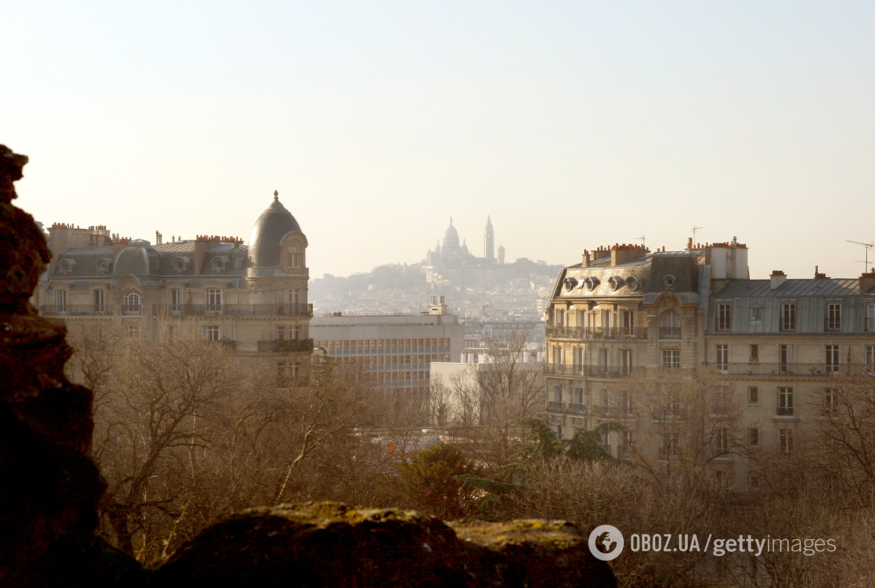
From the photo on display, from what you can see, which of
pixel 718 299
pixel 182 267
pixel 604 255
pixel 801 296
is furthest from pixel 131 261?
pixel 801 296

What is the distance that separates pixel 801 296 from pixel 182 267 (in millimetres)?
42124

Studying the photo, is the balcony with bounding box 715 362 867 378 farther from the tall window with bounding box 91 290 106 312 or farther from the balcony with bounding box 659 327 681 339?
the tall window with bounding box 91 290 106 312

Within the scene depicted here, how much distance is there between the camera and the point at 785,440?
193 ft

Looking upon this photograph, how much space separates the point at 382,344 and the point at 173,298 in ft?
215

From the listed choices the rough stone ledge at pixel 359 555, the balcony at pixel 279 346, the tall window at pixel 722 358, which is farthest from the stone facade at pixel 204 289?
the rough stone ledge at pixel 359 555

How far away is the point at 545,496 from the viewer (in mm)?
37438

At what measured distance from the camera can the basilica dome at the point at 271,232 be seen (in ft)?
229

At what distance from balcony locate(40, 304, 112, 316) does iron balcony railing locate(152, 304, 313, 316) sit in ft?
13.5

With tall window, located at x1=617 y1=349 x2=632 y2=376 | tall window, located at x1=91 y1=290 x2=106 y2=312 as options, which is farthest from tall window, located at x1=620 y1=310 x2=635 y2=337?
tall window, located at x1=91 y1=290 x2=106 y2=312

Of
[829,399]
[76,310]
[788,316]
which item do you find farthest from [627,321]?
[76,310]

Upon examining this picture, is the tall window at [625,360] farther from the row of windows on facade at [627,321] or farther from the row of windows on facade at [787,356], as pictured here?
the row of windows on facade at [787,356]

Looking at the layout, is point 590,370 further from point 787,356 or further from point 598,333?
point 787,356

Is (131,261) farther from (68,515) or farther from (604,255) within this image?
(68,515)

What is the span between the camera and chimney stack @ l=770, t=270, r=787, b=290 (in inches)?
2443
